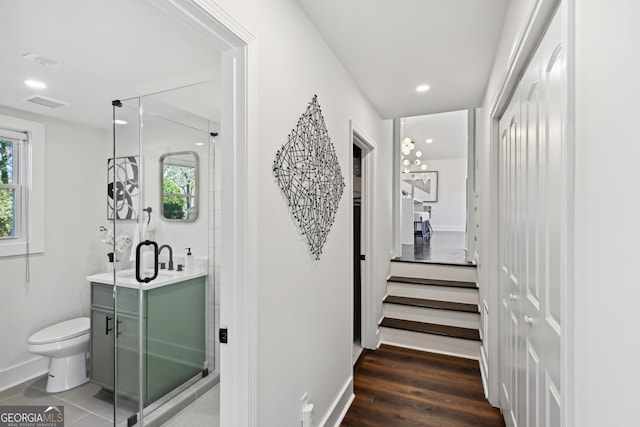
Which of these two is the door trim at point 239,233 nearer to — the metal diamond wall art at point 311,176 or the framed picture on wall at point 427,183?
the metal diamond wall art at point 311,176

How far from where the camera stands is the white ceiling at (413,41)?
5.44 ft

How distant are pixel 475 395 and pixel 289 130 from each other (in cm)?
250

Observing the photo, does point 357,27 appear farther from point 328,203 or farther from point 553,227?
point 553,227

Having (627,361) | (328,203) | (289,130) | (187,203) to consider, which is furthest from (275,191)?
(187,203)

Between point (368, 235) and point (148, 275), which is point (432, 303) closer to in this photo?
point (368, 235)

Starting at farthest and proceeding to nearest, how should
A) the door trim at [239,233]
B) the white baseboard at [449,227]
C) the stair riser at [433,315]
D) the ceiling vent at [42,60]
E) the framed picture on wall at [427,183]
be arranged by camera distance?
the framed picture on wall at [427,183]
the white baseboard at [449,227]
the stair riser at [433,315]
the ceiling vent at [42,60]
the door trim at [239,233]

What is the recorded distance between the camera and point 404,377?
9.04 feet

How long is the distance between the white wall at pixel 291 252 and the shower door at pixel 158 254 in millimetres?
1083

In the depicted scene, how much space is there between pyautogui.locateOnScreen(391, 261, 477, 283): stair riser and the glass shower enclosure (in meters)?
2.41

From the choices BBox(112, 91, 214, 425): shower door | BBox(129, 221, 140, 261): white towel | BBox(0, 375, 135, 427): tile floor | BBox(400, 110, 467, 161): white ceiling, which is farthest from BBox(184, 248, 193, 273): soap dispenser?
BBox(400, 110, 467, 161): white ceiling

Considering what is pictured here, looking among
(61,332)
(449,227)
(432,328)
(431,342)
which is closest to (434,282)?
(432,328)

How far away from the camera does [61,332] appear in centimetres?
260

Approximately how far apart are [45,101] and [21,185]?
31.9 inches

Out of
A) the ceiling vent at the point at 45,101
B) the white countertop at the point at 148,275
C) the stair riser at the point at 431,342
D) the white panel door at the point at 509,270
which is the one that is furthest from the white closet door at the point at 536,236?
the ceiling vent at the point at 45,101
